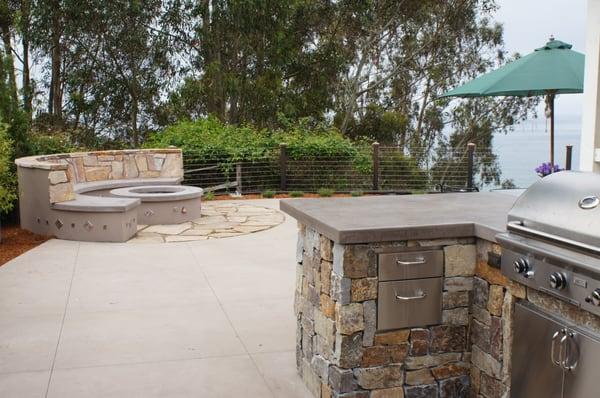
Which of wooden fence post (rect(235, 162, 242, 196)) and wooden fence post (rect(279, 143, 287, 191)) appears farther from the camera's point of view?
wooden fence post (rect(279, 143, 287, 191))

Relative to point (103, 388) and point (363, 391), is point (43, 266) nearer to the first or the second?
point (103, 388)

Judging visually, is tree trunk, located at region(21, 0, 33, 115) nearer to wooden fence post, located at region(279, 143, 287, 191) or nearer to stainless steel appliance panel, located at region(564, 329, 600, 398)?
wooden fence post, located at region(279, 143, 287, 191)

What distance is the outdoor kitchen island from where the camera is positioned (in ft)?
9.55

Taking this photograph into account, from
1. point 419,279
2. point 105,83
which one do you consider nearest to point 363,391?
point 419,279

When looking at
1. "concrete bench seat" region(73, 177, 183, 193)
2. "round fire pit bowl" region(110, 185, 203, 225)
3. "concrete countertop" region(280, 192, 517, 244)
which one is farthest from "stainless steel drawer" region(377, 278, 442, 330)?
"concrete bench seat" region(73, 177, 183, 193)

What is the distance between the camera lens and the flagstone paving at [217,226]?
7.89 metres

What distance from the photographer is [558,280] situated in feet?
7.82

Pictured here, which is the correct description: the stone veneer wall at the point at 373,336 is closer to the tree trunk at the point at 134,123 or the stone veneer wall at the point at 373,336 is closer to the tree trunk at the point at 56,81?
the tree trunk at the point at 134,123

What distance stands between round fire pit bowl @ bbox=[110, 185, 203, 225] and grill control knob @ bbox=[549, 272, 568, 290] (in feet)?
22.3

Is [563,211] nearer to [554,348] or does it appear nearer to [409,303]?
[554,348]

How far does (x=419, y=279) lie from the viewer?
301cm

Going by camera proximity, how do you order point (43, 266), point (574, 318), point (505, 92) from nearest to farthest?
point (574, 318), point (43, 266), point (505, 92)

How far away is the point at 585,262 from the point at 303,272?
5.29 feet

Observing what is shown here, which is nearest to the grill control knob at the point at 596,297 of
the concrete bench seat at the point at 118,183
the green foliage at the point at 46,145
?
the concrete bench seat at the point at 118,183
